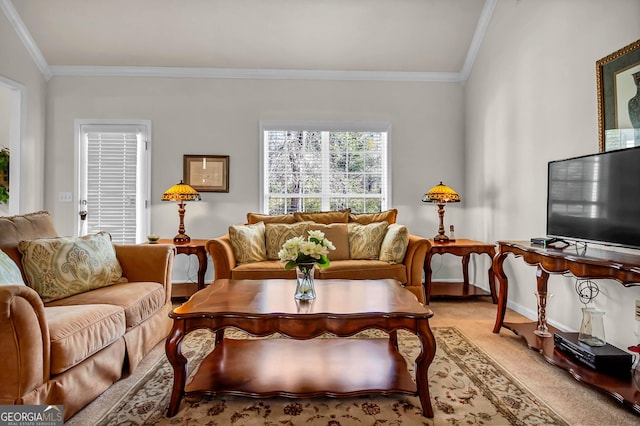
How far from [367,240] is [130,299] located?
2229 mm

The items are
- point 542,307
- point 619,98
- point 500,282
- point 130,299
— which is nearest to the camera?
point 130,299

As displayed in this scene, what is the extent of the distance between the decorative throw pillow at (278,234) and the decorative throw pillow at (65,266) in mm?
1518

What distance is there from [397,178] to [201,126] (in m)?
2.42

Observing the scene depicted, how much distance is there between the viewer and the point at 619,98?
244 cm

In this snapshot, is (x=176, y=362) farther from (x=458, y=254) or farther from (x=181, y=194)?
(x=458, y=254)

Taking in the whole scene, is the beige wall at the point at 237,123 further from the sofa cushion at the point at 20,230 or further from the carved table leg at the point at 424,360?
the carved table leg at the point at 424,360

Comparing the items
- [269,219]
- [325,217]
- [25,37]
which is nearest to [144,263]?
[269,219]

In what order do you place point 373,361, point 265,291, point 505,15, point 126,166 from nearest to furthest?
point 373,361, point 265,291, point 505,15, point 126,166

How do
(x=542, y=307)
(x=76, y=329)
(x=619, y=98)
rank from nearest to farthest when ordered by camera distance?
1. (x=76, y=329)
2. (x=619, y=98)
3. (x=542, y=307)

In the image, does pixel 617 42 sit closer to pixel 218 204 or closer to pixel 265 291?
pixel 265 291

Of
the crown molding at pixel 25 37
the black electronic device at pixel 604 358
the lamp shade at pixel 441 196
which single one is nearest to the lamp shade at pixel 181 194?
the crown molding at pixel 25 37

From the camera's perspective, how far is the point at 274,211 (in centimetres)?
467

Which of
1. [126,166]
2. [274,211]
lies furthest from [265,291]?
[126,166]

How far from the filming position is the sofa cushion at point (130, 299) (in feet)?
7.28
